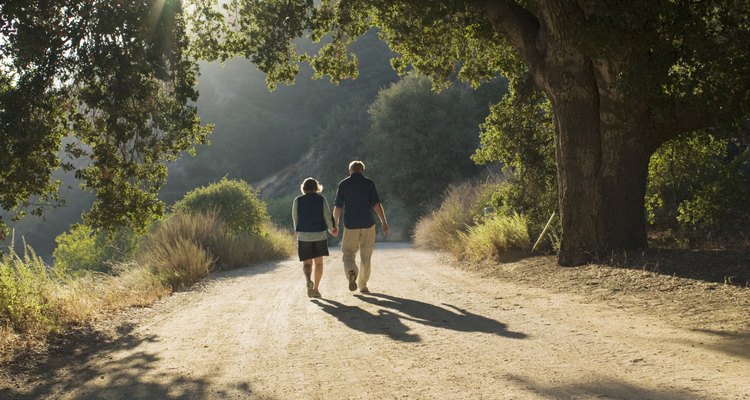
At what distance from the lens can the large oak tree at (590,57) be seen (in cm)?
980

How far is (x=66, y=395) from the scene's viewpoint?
611cm

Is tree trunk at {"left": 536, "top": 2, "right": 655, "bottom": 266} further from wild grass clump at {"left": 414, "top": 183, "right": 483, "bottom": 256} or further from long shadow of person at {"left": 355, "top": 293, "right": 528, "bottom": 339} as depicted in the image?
wild grass clump at {"left": 414, "top": 183, "right": 483, "bottom": 256}

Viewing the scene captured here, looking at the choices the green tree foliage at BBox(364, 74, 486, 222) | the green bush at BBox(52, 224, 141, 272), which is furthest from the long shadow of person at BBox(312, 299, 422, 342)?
the green tree foliage at BBox(364, 74, 486, 222)

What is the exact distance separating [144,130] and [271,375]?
194 inches

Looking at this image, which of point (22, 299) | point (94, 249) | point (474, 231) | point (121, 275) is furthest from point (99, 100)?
point (94, 249)

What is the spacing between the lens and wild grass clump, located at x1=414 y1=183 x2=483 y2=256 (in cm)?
2247

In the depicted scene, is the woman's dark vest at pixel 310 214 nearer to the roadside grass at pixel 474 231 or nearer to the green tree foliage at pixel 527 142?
the green tree foliage at pixel 527 142

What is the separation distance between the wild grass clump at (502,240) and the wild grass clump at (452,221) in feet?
11.2

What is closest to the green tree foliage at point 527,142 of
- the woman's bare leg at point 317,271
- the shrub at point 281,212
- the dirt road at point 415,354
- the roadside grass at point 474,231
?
the roadside grass at point 474,231

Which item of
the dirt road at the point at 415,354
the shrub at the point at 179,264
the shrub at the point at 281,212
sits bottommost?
the dirt road at the point at 415,354

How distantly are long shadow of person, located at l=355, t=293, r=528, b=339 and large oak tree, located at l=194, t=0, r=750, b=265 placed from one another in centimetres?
368

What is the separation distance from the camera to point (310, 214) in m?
12.2

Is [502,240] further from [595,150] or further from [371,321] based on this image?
[371,321]

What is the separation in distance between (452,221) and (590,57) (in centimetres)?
1242
